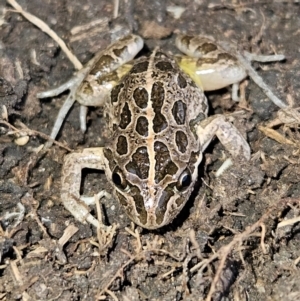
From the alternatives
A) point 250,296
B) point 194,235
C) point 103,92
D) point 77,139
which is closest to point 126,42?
point 103,92

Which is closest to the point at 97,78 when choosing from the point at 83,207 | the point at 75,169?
the point at 75,169

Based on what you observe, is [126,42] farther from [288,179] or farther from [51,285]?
[51,285]

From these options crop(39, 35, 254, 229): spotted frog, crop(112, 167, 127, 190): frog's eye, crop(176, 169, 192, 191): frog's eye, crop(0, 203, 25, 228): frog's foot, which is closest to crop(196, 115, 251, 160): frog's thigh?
crop(39, 35, 254, 229): spotted frog

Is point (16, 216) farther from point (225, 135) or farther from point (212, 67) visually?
point (212, 67)

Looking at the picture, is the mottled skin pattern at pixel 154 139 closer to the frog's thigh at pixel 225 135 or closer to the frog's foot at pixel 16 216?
the frog's thigh at pixel 225 135

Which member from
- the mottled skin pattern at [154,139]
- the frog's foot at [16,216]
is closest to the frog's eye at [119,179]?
the mottled skin pattern at [154,139]

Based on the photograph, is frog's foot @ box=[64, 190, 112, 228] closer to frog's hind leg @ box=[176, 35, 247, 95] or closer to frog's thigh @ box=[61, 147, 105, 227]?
frog's thigh @ box=[61, 147, 105, 227]
